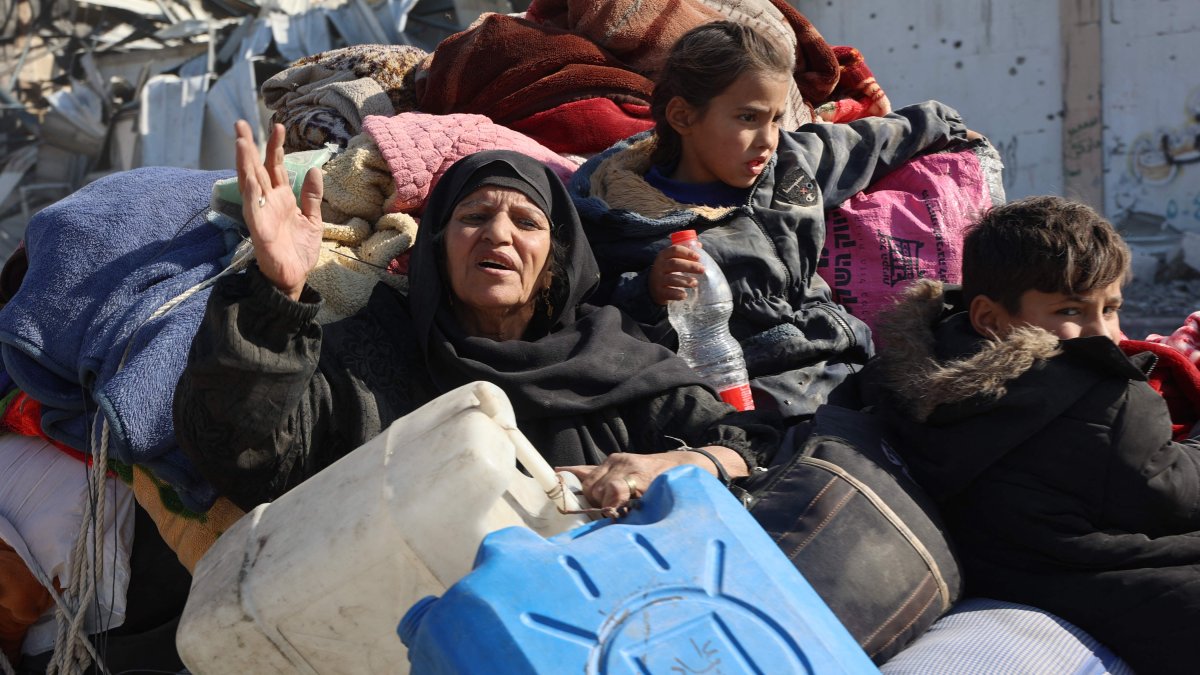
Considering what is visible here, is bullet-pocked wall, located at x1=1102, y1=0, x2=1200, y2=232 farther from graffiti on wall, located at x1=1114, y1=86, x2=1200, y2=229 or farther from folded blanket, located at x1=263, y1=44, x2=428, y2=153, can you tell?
folded blanket, located at x1=263, y1=44, x2=428, y2=153

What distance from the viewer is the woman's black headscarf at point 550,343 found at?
246 cm

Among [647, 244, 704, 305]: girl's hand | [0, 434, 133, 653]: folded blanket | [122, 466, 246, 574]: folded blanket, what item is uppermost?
[647, 244, 704, 305]: girl's hand

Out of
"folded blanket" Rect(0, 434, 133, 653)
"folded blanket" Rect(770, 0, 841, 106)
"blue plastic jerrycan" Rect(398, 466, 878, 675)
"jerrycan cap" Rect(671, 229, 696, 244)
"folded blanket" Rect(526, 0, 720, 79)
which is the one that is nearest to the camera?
"blue plastic jerrycan" Rect(398, 466, 878, 675)

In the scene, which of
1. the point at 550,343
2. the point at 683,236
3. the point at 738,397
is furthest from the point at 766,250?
the point at 550,343

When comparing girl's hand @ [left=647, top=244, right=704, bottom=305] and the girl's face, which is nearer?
girl's hand @ [left=647, top=244, right=704, bottom=305]

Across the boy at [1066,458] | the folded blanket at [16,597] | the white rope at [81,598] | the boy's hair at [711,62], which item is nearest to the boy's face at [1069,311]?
the boy at [1066,458]

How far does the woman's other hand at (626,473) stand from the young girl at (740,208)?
570 mm

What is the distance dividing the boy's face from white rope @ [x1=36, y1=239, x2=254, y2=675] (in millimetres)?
1674

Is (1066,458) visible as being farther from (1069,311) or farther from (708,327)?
(708,327)

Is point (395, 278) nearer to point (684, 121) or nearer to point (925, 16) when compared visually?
point (684, 121)

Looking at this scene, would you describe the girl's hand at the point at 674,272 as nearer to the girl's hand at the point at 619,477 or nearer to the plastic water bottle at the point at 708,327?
the plastic water bottle at the point at 708,327

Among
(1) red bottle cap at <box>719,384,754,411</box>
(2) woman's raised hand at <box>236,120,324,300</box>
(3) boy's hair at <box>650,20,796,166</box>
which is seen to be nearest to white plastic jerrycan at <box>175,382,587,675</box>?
(2) woman's raised hand at <box>236,120,324,300</box>

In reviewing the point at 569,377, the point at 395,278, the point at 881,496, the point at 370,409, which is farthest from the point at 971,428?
the point at 395,278

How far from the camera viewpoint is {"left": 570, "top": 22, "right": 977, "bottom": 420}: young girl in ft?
9.57
